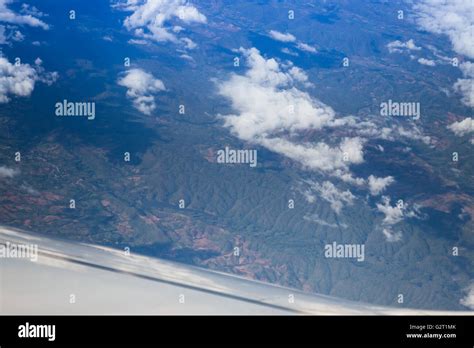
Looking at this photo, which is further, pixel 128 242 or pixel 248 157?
pixel 248 157

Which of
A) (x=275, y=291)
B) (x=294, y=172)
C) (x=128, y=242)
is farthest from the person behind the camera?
(x=294, y=172)

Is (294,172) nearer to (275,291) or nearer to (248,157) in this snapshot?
(248,157)

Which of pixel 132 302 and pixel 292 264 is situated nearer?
pixel 132 302

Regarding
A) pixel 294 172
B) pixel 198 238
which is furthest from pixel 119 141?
pixel 294 172

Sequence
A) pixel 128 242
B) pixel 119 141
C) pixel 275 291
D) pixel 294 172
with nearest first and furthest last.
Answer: pixel 275 291 → pixel 128 242 → pixel 119 141 → pixel 294 172

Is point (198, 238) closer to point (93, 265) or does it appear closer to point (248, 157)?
point (248, 157)
